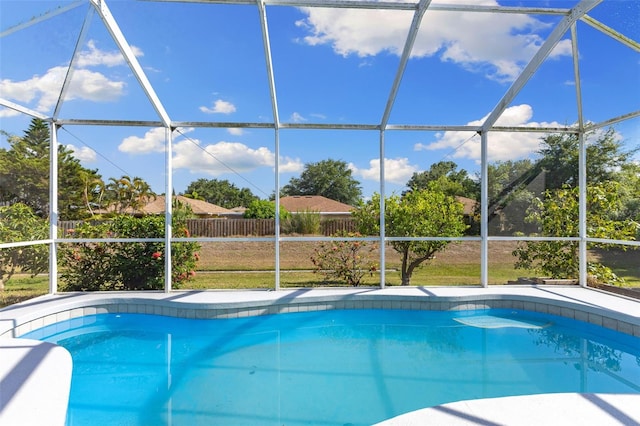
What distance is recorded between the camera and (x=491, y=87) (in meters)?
6.13

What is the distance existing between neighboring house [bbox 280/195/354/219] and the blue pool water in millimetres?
1897

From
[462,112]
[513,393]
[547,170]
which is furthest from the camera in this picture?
[547,170]

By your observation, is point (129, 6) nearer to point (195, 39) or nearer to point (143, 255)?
point (195, 39)

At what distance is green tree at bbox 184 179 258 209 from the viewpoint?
7.28 meters

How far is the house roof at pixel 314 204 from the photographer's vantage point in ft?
22.9

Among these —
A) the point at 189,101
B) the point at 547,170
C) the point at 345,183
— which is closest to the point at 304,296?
the point at 345,183

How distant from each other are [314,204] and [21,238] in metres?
4.55

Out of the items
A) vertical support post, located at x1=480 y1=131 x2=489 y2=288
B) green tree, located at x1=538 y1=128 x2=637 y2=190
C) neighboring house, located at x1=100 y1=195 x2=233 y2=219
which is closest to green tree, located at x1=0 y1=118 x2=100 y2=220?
neighboring house, located at x1=100 y1=195 x2=233 y2=219

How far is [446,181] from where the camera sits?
7230 mm

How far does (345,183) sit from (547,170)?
359 centimetres

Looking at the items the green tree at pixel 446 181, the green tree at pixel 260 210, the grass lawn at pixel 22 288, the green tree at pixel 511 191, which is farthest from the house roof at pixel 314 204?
the grass lawn at pixel 22 288

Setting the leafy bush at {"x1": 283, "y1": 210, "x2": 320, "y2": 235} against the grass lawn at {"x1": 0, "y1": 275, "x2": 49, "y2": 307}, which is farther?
the leafy bush at {"x1": 283, "y1": 210, "x2": 320, "y2": 235}

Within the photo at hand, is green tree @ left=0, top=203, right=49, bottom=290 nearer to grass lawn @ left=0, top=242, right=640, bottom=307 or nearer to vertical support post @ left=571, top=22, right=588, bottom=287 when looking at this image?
grass lawn @ left=0, top=242, right=640, bottom=307

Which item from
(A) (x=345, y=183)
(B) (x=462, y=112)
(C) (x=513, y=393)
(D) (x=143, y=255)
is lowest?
(C) (x=513, y=393)
